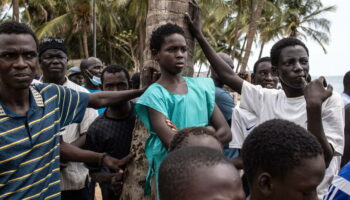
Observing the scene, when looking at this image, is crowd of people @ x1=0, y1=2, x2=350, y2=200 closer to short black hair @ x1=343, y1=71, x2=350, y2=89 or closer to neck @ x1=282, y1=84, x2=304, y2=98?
neck @ x1=282, y1=84, x2=304, y2=98

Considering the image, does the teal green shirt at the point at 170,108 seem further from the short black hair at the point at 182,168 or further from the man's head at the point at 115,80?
the man's head at the point at 115,80

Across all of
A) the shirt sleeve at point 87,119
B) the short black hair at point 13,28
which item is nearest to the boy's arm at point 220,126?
the shirt sleeve at point 87,119

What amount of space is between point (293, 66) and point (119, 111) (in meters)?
1.56

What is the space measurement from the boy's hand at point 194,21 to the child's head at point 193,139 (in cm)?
118

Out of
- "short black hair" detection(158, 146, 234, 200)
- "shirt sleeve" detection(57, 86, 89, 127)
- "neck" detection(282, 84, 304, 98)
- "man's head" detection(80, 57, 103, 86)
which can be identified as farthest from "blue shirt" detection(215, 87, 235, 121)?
"man's head" detection(80, 57, 103, 86)

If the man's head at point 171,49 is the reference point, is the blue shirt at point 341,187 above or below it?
below

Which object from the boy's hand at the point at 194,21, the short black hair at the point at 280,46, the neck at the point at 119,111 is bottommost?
the neck at the point at 119,111

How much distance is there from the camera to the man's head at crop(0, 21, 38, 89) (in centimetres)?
225

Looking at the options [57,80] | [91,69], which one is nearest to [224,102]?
[57,80]

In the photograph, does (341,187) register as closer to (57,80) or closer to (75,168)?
(75,168)

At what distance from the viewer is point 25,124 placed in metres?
2.25

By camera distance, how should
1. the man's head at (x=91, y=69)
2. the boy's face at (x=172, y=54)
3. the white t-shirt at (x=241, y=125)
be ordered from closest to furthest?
the boy's face at (x=172, y=54)
the white t-shirt at (x=241, y=125)
the man's head at (x=91, y=69)

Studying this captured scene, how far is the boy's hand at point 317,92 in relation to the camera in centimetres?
244

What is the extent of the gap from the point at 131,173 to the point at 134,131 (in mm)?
352
